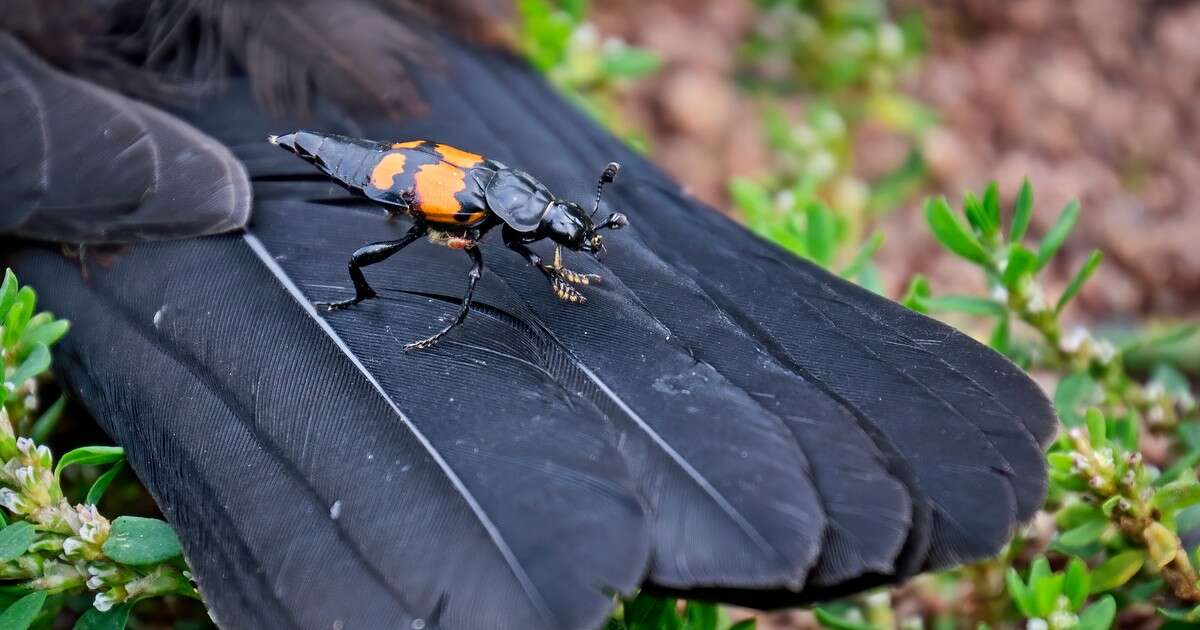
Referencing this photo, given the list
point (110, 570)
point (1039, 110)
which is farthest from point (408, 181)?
point (1039, 110)

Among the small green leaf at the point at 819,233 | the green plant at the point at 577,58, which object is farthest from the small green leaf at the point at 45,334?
the small green leaf at the point at 819,233

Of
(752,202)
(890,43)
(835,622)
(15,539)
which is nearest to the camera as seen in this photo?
(15,539)

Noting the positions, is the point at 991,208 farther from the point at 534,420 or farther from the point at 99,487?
the point at 99,487

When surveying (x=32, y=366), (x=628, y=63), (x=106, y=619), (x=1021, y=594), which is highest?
(x=628, y=63)

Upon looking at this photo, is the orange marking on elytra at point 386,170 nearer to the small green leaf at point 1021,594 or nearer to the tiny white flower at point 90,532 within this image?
the tiny white flower at point 90,532

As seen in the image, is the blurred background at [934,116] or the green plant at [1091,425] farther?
the blurred background at [934,116]

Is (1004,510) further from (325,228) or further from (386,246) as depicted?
(325,228)

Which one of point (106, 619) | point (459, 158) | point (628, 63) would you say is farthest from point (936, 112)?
point (106, 619)
